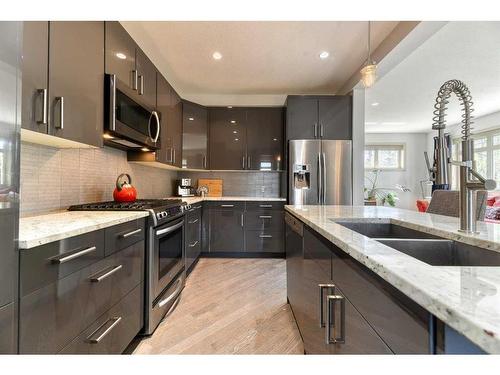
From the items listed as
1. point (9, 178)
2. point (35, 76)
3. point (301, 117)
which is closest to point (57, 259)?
point (9, 178)

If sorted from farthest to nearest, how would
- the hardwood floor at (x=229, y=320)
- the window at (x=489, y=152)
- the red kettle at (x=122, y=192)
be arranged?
1. the window at (x=489, y=152)
2. the red kettle at (x=122, y=192)
3. the hardwood floor at (x=229, y=320)

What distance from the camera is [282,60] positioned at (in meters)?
2.94

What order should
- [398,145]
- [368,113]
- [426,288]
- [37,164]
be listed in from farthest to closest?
[398,145], [368,113], [37,164], [426,288]

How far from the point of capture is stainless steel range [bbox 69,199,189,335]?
1.66 metres

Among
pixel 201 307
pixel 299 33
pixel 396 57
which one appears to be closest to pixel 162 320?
pixel 201 307

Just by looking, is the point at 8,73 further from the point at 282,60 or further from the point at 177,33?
the point at 282,60

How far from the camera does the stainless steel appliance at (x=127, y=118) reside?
1669 mm

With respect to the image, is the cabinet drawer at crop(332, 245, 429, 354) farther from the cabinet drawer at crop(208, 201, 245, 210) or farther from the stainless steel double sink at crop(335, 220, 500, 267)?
the cabinet drawer at crop(208, 201, 245, 210)

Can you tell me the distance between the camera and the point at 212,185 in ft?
13.5

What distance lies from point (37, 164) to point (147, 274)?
0.98 metres

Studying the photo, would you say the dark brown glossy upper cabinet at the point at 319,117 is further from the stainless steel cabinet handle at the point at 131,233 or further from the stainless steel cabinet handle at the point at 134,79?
the stainless steel cabinet handle at the point at 131,233

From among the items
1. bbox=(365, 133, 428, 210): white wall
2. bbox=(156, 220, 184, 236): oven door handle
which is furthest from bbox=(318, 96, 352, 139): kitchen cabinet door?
bbox=(365, 133, 428, 210): white wall

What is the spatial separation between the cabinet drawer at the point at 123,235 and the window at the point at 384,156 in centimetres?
730

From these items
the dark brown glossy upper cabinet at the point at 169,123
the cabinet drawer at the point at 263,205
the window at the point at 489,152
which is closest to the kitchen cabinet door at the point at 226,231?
the cabinet drawer at the point at 263,205
